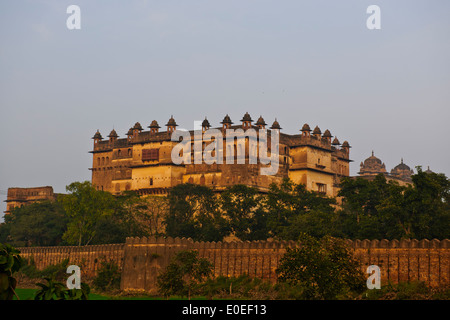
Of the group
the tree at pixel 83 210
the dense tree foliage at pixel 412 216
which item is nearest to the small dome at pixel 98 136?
the tree at pixel 83 210

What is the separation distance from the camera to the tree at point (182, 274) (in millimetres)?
47344

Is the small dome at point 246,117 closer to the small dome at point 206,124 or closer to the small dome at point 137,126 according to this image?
the small dome at point 206,124

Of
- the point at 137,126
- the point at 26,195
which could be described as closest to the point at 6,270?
the point at 137,126

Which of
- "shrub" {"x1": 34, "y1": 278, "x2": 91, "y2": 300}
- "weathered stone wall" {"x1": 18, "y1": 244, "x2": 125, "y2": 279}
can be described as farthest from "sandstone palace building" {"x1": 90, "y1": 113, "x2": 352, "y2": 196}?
"shrub" {"x1": 34, "y1": 278, "x2": 91, "y2": 300}

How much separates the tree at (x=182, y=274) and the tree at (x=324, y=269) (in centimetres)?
756

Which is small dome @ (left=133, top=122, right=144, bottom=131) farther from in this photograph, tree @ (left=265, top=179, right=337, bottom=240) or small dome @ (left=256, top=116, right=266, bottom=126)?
tree @ (left=265, top=179, right=337, bottom=240)

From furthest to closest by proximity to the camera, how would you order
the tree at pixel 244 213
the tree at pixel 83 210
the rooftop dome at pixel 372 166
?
the rooftop dome at pixel 372 166 < the tree at pixel 83 210 < the tree at pixel 244 213

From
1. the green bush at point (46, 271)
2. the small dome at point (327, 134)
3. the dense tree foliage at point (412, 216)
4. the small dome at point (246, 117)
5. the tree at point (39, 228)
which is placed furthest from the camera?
the small dome at point (327, 134)

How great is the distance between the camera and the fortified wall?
4378cm

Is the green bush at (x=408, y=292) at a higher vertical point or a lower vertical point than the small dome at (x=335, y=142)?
lower

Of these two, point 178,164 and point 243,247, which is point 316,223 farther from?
point 178,164
